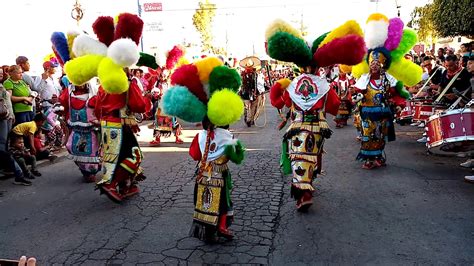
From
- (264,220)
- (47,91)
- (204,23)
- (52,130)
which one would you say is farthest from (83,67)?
(204,23)

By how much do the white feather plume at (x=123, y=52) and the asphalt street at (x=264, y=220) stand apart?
5.72 ft

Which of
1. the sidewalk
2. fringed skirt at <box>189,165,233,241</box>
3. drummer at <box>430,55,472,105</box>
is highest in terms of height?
drummer at <box>430,55,472,105</box>

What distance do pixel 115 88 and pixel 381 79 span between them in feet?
13.3

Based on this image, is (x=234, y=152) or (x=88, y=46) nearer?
(x=234, y=152)

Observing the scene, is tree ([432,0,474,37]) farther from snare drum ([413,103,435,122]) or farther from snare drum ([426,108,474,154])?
snare drum ([426,108,474,154])

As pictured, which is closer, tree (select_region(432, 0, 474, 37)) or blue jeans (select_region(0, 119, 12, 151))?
blue jeans (select_region(0, 119, 12, 151))

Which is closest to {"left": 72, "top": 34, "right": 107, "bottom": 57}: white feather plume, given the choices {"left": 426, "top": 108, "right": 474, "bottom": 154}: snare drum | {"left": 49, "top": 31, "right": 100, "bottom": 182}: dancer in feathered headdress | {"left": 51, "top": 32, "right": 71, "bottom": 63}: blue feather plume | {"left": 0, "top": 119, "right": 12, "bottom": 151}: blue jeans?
{"left": 51, "top": 32, "right": 71, "bottom": 63}: blue feather plume

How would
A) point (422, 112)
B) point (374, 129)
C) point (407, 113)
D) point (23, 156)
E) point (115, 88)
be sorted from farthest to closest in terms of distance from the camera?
point (407, 113)
point (422, 112)
point (23, 156)
point (374, 129)
point (115, 88)

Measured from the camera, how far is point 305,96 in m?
4.89

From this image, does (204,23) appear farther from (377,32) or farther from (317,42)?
(317,42)

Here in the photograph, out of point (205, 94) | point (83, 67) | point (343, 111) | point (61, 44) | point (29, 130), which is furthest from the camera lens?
point (343, 111)

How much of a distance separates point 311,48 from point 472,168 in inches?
141

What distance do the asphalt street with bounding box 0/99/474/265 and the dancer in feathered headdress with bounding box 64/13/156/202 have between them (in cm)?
40

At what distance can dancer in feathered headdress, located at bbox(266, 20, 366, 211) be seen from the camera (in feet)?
15.2
